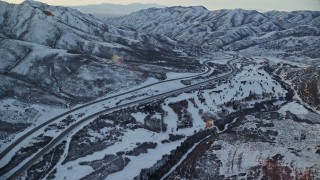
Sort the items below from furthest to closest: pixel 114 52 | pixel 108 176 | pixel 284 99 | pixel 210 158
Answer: pixel 114 52
pixel 284 99
pixel 210 158
pixel 108 176

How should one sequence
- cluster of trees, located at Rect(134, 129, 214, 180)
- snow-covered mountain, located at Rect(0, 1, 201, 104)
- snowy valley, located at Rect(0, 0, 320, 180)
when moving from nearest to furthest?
cluster of trees, located at Rect(134, 129, 214, 180) → snowy valley, located at Rect(0, 0, 320, 180) → snow-covered mountain, located at Rect(0, 1, 201, 104)

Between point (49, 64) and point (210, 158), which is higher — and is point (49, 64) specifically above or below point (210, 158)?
above

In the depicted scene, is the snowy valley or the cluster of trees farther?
the snowy valley

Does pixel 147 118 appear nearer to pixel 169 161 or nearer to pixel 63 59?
pixel 169 161

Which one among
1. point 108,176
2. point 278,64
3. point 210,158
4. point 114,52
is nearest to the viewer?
point 108,176

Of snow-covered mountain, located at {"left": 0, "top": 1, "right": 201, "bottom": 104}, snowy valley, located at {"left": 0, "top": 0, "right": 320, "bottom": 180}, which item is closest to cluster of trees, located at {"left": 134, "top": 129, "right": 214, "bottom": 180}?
snowy valley, located at {"left": 0, "top": 0, "right": 320, "bottom": 180}

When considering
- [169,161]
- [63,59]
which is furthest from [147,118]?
[63,59]

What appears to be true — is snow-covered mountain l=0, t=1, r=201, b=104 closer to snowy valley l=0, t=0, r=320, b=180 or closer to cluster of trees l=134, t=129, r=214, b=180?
snowy valley l=0, t=0, r=320, b=180

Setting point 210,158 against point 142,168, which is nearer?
point 142,168

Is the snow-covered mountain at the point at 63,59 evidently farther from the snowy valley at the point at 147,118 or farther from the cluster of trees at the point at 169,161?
the cluster of trees at the point at 169,161

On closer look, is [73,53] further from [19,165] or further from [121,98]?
[19,165]

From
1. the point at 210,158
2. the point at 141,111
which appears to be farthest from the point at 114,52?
the point at 210,158
